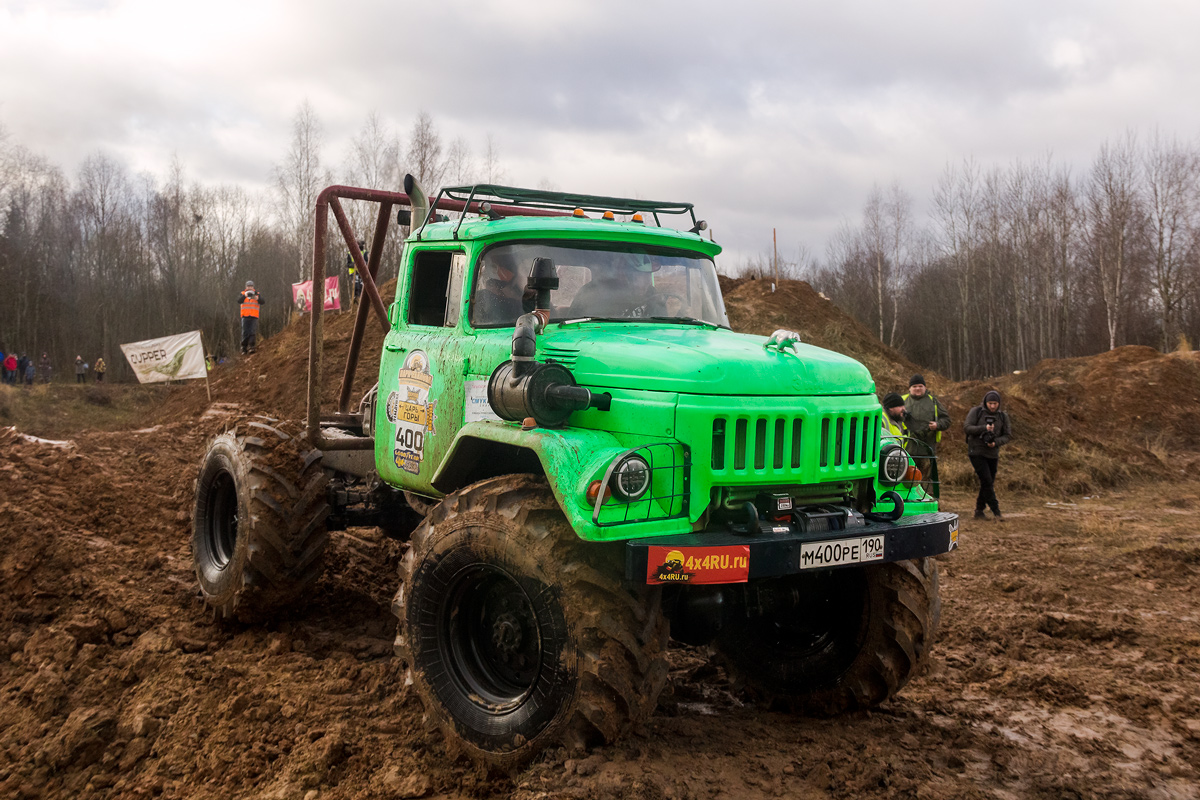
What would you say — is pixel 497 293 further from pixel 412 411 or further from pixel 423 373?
pixel 412 411

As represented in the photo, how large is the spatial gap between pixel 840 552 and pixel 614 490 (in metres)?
1.09

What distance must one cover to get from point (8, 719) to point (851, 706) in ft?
15.0

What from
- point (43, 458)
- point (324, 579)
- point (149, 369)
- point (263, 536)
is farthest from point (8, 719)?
point (149, 369)

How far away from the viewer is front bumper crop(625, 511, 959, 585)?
357 cm

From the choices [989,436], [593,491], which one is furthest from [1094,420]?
[593,491]

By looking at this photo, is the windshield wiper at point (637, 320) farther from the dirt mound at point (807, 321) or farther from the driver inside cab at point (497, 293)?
the dirt mound at point (807, 321)

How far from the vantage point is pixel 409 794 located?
382cm

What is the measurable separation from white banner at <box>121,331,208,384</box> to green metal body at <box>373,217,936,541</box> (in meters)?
15.0

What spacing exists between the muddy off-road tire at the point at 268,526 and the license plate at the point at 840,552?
12.3 ft

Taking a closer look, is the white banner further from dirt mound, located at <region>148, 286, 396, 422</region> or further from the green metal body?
the green metal body

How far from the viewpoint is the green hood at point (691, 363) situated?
12.8ft

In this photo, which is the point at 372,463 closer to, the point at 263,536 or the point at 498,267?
the point at 263,536

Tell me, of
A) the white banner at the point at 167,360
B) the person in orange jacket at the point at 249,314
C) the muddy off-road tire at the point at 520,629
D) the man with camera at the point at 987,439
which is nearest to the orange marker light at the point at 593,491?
the muddy off-road tire at the point at 520,629

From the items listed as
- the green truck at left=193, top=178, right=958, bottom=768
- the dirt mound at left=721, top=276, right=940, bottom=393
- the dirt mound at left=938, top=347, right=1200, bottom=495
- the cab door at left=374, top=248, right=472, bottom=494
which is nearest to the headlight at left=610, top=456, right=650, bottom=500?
the green truck at left=193, top=178, right=958, bottom=768
